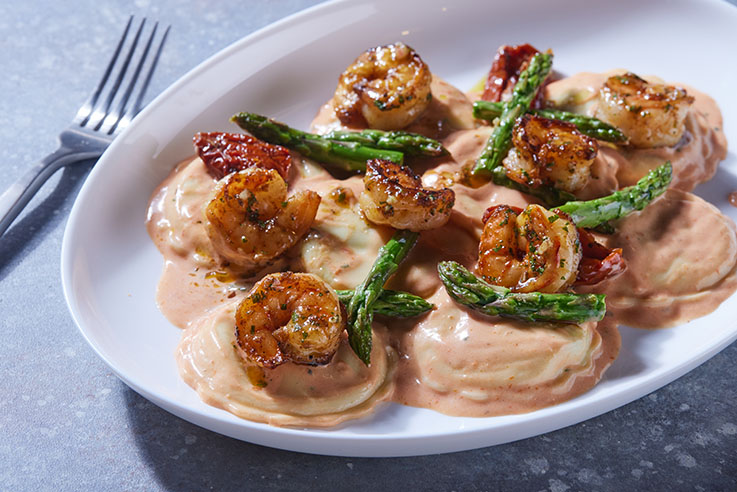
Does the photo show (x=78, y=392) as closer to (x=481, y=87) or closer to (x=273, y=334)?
(x=273, y=334)

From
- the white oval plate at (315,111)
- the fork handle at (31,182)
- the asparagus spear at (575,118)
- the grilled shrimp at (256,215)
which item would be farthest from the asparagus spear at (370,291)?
the fork handle at (31,182)

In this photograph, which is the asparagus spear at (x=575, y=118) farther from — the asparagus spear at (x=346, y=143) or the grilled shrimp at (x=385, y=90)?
the asparagus spear at (x=346, y=143)

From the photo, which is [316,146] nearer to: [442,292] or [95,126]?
[442,292]

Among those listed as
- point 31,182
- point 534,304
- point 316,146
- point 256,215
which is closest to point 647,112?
point 534,304

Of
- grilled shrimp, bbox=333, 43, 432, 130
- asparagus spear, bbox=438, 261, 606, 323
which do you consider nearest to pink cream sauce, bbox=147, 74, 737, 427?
asparagus spear, bbox=438, 261, 606, 323

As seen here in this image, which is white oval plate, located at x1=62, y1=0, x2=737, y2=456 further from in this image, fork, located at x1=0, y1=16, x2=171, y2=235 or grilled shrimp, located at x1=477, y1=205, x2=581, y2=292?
fork, located at x1=0, y1=16, x2=171, y2=235

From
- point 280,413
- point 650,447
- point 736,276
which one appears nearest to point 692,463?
point 650,447
